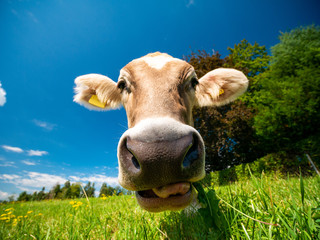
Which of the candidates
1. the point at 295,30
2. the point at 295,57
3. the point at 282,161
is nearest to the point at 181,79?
the point at 282,161

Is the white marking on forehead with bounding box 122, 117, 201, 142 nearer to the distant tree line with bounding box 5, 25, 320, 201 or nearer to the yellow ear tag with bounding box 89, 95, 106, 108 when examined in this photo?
the yellow ear tag with bounding box 89, 95, 106, 108

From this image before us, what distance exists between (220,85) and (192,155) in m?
2.38

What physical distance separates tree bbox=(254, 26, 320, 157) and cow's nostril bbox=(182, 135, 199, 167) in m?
10.7

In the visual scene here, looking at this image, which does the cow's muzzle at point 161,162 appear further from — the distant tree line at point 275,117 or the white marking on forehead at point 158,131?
the distant tree line at point 275,117

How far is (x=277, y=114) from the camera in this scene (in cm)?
1171

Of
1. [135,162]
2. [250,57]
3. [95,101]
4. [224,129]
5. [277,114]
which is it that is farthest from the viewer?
[250,57]

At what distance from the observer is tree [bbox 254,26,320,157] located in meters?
10.7

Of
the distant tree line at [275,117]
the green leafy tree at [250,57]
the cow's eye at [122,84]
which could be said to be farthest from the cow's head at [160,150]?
the green leafy tree at [250,57]

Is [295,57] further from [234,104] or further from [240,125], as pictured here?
[240,125]

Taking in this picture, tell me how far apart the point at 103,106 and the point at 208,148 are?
11628 mm

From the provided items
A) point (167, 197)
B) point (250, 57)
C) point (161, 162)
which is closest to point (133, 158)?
point (161, 162)

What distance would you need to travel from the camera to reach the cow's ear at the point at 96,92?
3096 millimetres

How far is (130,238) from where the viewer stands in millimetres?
1423

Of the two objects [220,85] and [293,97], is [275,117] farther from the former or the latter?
[220,85]
